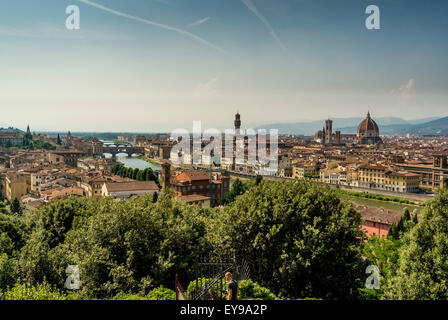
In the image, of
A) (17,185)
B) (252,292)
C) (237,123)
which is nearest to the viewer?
(252,292)

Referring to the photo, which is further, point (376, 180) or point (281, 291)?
point (376, 180)

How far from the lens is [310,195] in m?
5.93

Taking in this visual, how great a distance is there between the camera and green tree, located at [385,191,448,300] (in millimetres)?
4684

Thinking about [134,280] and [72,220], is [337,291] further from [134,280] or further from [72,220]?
[72,220]

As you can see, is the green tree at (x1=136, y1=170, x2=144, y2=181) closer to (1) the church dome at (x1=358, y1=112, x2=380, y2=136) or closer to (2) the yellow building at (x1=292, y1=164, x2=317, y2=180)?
(2) the yellow building at (x1=292, y1=164, x2=317, y2=180)

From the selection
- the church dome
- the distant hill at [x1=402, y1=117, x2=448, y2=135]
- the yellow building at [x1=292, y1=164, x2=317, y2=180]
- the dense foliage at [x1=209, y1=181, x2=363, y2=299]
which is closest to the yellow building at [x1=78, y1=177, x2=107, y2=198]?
the dense foliage at [x1=209, y1=181, x2=363, y2=299]

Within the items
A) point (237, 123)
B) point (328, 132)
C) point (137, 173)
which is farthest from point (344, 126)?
point (137, 173)

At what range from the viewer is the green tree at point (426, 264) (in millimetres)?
4684

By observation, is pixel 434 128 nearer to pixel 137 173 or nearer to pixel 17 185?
pixel 137 173

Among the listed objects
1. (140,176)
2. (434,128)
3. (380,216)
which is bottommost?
(380,216)

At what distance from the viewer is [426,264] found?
16.4 ft

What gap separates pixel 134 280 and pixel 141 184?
625 inches
